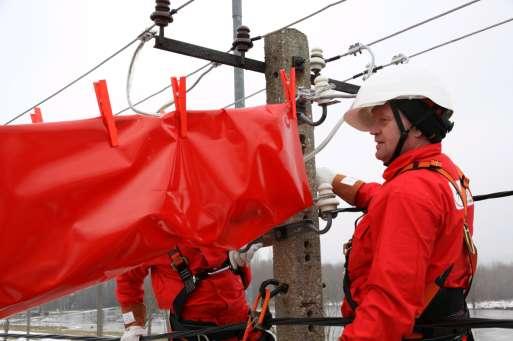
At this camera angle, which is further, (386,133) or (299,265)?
(299,265)

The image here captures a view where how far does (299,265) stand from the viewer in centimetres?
325

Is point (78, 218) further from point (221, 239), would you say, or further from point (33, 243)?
point (221, 239)

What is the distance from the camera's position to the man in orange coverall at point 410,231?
187 cm

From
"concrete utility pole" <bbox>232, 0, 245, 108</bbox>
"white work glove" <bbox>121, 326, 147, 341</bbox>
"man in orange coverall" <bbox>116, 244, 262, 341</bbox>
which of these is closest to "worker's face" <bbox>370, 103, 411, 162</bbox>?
"man in orange coverall" <bbox>116, 244, 262, 341</bbox>

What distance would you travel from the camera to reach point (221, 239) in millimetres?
2521

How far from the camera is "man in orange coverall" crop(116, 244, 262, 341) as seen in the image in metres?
3.84

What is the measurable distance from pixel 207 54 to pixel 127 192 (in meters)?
1.51

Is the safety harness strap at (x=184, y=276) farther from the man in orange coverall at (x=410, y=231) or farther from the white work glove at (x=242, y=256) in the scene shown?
the man in orange coverall at (x=410, y=231)

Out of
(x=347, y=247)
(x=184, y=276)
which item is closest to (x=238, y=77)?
(x=184, y=276)

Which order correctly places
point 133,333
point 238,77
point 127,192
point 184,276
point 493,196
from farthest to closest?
point 238,77
point 133,333
point 184,276
point 493,196
point 127,192

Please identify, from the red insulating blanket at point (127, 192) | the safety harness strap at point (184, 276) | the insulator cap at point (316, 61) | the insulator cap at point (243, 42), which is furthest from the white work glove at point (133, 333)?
the insulator cap at point (316, 61)

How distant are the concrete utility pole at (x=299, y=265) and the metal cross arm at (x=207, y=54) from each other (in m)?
0.17

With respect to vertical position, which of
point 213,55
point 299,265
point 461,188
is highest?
point 213,55

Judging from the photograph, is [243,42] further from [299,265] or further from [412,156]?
[412,156]
